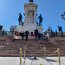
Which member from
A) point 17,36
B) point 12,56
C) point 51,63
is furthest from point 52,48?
point 17,36

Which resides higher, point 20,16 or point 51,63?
point 20,16

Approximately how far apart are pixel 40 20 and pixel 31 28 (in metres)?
2.86

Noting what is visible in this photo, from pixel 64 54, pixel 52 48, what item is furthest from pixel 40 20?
pixel 64 54

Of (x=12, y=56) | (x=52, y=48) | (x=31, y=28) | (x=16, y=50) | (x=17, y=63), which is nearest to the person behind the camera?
(x=17, y=63)

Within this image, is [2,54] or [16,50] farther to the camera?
[16,50]

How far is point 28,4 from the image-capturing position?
39.9m

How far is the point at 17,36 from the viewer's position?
35656 mm

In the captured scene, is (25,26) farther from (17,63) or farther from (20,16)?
(17,63)

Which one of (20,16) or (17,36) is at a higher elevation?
(20,16)

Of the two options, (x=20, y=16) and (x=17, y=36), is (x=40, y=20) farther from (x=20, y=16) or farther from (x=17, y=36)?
(x=17, y=36)

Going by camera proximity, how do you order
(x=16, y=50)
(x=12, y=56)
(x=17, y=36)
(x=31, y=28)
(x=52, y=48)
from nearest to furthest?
(x=12, y=56) → (x=16, y=50) → (x=52, y=48) → (x=17, y=36) → (x=31, y=28)

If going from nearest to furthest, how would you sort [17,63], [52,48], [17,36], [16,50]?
[17,63] → [16,50] → [52,48] → [17,36]

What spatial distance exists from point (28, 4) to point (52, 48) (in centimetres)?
2061

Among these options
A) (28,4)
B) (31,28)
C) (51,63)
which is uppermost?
(28,4)
